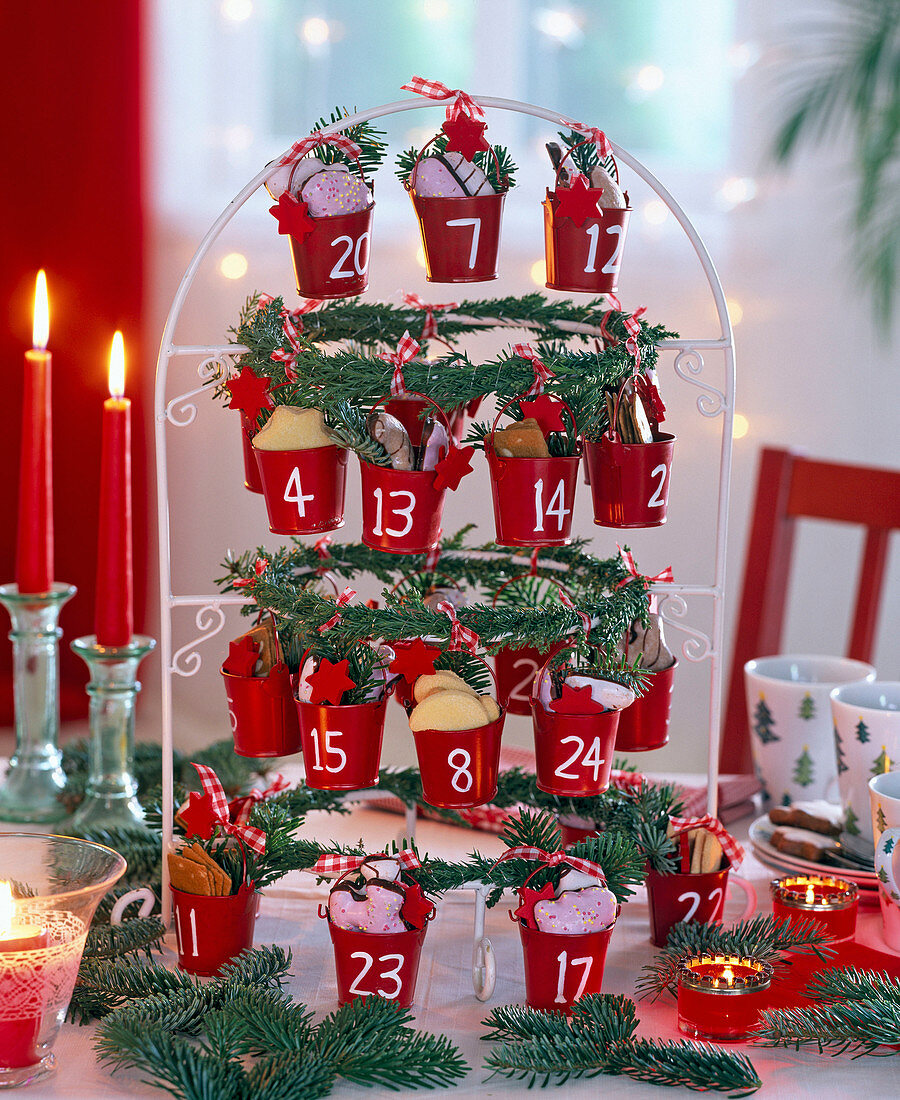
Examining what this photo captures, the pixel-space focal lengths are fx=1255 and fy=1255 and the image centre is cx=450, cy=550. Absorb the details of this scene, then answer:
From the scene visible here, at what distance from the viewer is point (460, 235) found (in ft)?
2.99

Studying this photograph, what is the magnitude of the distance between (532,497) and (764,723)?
16.1 inches

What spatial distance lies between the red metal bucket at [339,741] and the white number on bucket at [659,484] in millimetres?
252

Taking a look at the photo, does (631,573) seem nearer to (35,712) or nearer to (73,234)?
(35,712)

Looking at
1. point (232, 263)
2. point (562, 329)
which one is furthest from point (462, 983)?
point (232, 263)

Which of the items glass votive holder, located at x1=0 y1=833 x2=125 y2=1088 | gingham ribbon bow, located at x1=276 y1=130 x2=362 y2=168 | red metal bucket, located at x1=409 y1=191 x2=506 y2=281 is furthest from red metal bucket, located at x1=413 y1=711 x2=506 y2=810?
gingham ribbon bow, located at x1=276 y1=130 x2=362 y2=168

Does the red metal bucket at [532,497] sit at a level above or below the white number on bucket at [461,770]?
above

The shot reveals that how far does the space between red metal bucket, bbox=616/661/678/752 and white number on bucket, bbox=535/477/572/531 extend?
0.17m

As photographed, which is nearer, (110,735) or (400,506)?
(400,506)

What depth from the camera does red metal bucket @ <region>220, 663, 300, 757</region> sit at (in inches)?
38.3

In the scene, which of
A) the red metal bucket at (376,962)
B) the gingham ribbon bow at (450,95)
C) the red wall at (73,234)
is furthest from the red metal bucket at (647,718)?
the red wall at (73,234)

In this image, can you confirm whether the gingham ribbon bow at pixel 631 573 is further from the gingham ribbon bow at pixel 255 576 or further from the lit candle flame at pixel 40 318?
the lit candle flame at pixel 40 318

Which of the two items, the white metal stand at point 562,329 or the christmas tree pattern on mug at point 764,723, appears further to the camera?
the christmas tree pattern on mug at point 764,723

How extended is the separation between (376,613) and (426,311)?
0.33 meters

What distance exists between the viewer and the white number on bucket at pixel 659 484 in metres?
0.94
